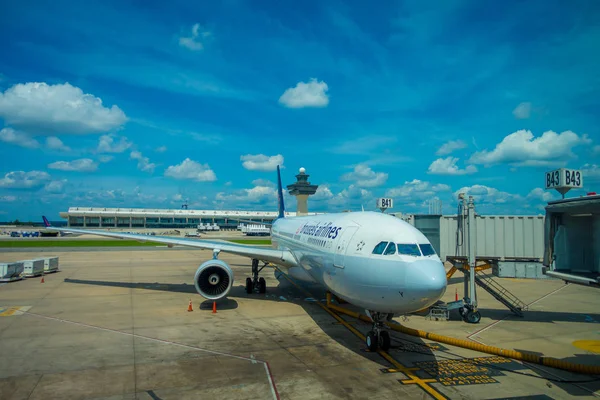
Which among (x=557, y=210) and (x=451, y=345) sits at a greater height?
(x=557, y=210)

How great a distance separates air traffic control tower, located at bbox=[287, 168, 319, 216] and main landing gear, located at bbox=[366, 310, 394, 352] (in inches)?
3738

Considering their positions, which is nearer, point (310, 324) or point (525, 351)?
point (525, 351)

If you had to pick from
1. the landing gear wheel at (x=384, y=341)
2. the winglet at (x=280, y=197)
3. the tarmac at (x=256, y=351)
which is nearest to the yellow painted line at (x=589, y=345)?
the tarmac at (x=256, y=351)

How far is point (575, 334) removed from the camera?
1455cm

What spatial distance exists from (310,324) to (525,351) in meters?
7.40

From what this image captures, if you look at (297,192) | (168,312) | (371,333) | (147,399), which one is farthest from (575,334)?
(297,192)

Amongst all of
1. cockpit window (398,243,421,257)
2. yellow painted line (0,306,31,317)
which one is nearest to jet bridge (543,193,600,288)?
cockpit window (398,243,421,257)

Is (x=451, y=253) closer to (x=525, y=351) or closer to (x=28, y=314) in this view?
(x=525, y=351)

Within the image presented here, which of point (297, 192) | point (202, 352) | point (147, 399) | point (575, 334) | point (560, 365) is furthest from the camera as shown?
point (297, 192)

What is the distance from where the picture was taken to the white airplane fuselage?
9.74 m

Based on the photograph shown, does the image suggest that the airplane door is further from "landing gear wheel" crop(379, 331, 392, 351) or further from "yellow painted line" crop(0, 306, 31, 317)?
"yellow painted line" crop(0, 306, 31, 317)

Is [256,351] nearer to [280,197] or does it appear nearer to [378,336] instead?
[378,336]

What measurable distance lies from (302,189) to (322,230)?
92.9 m

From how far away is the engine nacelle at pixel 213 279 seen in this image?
1745 centimetres
